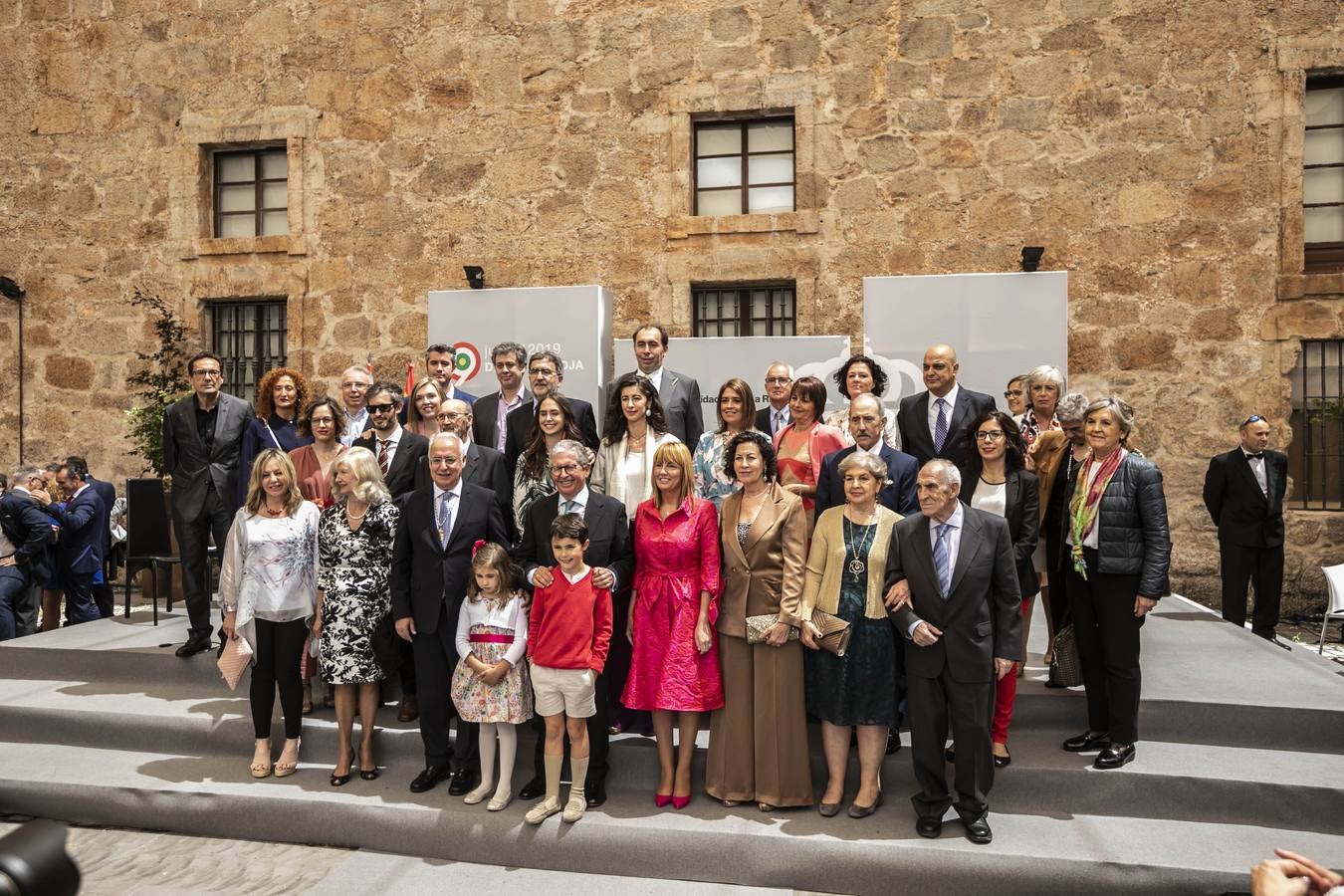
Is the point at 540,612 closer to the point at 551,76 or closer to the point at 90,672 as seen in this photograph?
the point at 90,672

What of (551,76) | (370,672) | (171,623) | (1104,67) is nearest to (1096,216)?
(1104,67)

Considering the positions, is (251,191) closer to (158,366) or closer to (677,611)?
(158,366)

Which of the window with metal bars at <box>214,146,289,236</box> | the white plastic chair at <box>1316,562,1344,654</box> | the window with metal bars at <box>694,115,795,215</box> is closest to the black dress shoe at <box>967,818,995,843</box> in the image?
the white plastic chair at <box>1316,562,1344,654</box>

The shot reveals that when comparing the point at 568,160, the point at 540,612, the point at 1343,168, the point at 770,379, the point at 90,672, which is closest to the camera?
the point at 540,612

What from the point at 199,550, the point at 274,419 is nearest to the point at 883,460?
the point at 274,419

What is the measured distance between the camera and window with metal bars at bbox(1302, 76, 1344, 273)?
7902mm

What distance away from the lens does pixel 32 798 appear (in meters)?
4.58

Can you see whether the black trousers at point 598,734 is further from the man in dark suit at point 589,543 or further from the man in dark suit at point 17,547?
the man in dark suit at point 17,547

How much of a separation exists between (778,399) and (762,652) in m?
1.73

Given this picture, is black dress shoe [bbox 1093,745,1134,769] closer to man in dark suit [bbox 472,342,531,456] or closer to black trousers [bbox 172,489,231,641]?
man in dark suit [bbox 472,342,531,456]

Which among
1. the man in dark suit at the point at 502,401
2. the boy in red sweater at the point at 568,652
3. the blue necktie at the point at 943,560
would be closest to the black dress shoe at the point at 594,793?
the boy in red sweater at the point at 568,652

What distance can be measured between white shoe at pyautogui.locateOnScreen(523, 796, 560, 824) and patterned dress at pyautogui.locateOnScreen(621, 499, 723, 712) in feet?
1.69

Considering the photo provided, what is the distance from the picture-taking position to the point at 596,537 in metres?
4.12

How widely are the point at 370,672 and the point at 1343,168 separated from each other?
859 cm
